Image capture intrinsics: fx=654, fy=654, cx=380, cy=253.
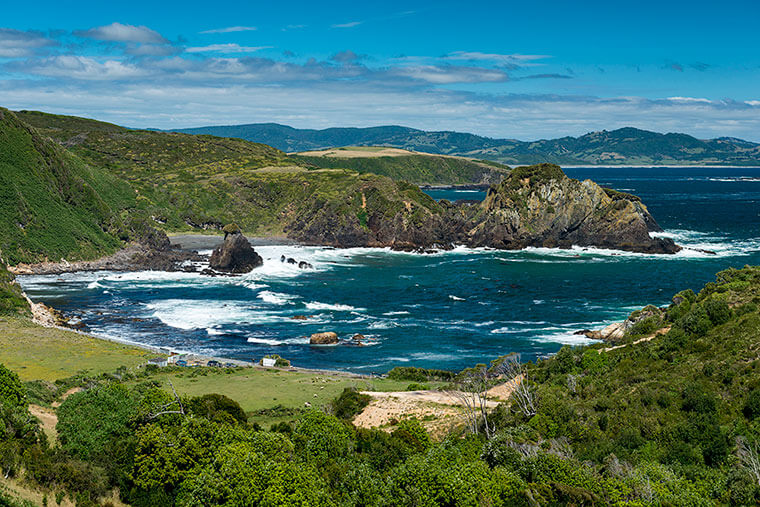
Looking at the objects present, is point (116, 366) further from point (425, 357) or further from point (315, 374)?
point (425, 357)

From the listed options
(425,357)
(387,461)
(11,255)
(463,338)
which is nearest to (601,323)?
(463,338)

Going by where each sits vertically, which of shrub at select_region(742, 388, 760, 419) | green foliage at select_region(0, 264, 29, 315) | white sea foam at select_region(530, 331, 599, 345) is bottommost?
white sea foam at select_region(530, 331, 599, 345)

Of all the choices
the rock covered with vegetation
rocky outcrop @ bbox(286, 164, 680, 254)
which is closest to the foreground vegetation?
the rock covered with vegetation

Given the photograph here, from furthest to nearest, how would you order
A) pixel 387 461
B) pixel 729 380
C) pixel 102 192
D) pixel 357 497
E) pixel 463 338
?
pixel 102 192 → pixel 463 338 → pixel 729 380 → pixel 387 461 → pixel 357 497

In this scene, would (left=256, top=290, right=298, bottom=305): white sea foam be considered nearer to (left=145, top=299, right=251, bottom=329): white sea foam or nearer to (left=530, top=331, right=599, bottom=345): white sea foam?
(left=145, top=299, right=251, bottom=329): white sea foam

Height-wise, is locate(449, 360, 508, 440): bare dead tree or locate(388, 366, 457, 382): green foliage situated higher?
locate(449, 360, 508, 440): bare dead tree

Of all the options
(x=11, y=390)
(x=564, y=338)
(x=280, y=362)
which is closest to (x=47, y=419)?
(x=11, y=390)

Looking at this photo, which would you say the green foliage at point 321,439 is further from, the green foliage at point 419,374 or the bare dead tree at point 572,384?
the green foliage at point 419,374
